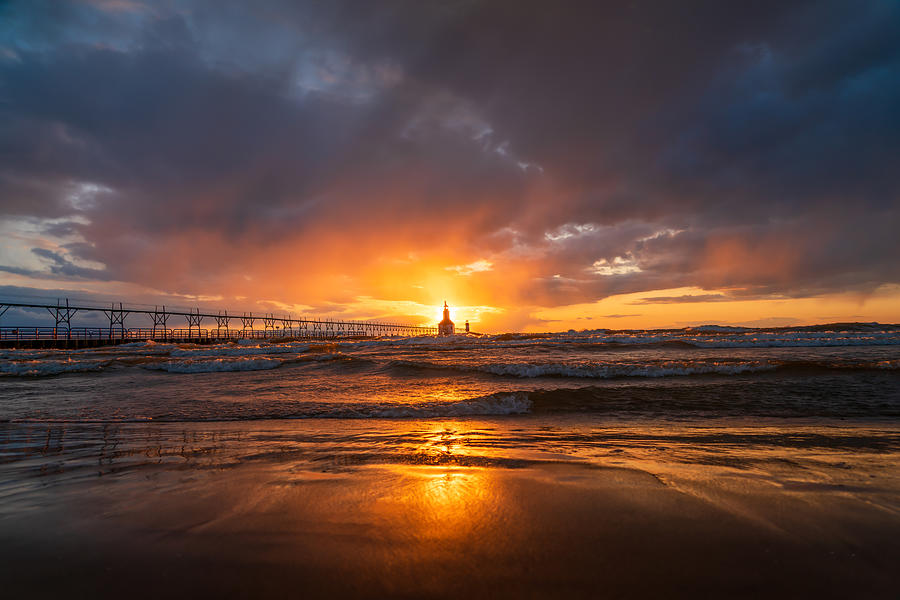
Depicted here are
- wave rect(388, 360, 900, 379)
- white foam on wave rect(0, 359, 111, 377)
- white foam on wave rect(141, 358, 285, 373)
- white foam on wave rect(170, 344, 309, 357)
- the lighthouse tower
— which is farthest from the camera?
the lighthouse tower

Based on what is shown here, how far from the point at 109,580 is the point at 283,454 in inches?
103

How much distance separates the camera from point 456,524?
255 centimetres

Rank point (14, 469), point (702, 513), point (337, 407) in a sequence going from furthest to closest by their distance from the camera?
point (337, 407)
point (14, 469)
point (702, 513)

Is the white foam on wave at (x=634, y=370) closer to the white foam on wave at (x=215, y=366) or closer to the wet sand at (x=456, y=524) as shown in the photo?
the wet sand at (x=456, y=524)

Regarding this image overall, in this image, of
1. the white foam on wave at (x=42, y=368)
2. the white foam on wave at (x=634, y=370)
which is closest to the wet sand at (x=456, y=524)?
the white foam on wave at (x=634, y=370)

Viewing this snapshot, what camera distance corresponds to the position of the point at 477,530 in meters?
2.46

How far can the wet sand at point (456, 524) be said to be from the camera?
6.24ft

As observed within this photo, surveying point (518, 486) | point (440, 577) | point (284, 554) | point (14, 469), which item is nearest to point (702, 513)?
point (518, 486)

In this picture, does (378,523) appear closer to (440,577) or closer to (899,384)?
(440,577)

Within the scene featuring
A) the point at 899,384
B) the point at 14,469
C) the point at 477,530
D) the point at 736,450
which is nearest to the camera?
the point at 477,530

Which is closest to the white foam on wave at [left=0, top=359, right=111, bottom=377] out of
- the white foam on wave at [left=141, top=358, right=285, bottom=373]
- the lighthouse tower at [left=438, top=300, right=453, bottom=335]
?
the white foam on wave at [left=141, top=358, right=285, bottom=373]

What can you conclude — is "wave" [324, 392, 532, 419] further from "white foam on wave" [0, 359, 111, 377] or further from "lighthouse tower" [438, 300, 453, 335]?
"lighthouse tower" [438, 300, 453, 335]

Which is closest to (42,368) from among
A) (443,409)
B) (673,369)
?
(443,409)

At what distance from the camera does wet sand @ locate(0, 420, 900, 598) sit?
6.24 ft
